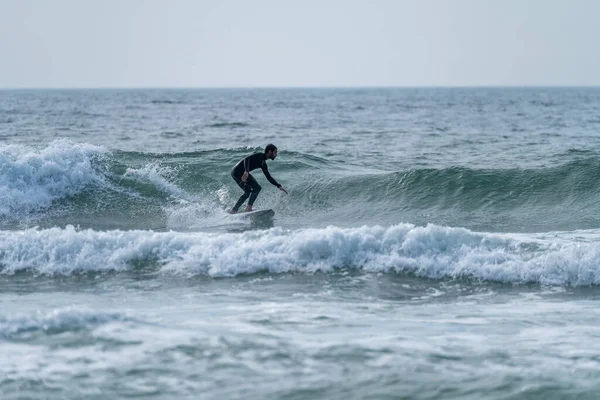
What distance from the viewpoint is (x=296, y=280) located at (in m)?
10.9

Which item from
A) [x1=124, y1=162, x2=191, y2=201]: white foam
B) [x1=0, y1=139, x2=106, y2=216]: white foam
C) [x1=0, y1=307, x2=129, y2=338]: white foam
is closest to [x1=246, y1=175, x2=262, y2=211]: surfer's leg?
[x1=124, y1=162, x2=191, y2=201]: white foam

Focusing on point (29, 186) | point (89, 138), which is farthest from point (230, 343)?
point (89, 138)

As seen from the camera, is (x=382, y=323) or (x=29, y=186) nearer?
(x=382, y=323)

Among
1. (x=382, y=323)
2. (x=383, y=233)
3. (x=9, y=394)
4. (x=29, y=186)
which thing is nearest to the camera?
(x=9, y=394)

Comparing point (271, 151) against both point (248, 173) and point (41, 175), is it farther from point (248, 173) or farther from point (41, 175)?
point (41, 175)

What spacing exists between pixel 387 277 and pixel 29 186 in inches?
414

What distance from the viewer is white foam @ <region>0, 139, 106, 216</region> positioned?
17531mm

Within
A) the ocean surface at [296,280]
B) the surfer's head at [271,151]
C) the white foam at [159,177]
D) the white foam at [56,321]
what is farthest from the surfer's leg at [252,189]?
the white foam at [56,321]

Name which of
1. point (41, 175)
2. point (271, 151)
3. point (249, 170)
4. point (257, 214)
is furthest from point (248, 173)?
point (41, 175)

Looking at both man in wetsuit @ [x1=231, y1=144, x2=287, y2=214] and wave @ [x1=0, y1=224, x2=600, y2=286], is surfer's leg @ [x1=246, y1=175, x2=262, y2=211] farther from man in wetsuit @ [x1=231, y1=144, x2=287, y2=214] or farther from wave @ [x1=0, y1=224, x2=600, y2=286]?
wave @ [x1=0, y1=224, x2=600, y2=286]

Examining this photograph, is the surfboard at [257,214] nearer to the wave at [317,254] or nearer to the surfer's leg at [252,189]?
the surfer's leg at [252,189]

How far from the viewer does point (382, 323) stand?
335 inches

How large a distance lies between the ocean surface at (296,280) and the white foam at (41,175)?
1.8 inches

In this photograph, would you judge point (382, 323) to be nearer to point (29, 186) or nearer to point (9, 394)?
point (9, 394)
